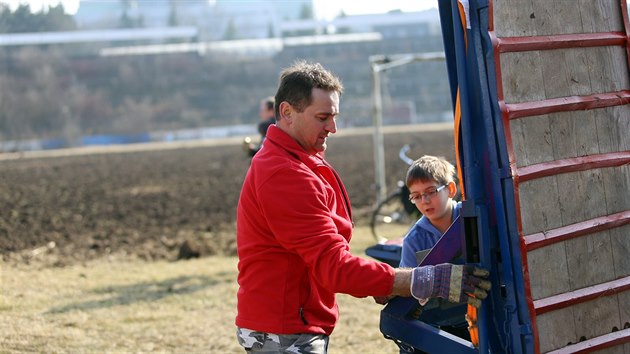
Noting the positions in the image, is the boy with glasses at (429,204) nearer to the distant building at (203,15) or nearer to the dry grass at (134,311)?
the dry grass at (134,311)

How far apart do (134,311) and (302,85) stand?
576cm

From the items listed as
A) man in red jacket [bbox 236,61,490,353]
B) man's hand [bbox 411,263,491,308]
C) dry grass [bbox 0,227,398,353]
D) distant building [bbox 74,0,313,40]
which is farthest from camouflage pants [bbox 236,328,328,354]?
distant building [bbox 74,0,313,40]

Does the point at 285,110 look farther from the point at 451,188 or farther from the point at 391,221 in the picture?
the point at 391,221

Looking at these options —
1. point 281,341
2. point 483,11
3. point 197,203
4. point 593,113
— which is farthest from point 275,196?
point 197,203

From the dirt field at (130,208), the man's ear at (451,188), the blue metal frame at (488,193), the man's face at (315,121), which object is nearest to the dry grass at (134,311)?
the dirt field at (130,208)

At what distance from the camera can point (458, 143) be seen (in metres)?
3.89

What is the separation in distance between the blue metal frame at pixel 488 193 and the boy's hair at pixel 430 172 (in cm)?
106

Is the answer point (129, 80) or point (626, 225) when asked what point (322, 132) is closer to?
point (626, 225)

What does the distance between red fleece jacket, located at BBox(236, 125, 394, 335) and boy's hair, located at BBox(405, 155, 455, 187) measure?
1.01 meters

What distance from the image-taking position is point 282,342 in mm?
3742

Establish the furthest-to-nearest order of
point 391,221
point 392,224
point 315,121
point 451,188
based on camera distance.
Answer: point 392,224, point 391,221, point 451,188, point 315,121

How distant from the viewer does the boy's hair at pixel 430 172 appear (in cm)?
485

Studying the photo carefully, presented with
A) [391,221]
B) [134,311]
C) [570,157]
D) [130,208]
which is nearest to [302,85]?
[570,157]

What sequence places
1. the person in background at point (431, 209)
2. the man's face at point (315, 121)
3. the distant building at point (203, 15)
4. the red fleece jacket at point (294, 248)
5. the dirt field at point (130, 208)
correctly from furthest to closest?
the distant building at point (203, 15), the dirt field at point (130, 208), the person in background at point (431, 209), the man's face at point (315, 121), the red fleece jacket at point (294, 248)
